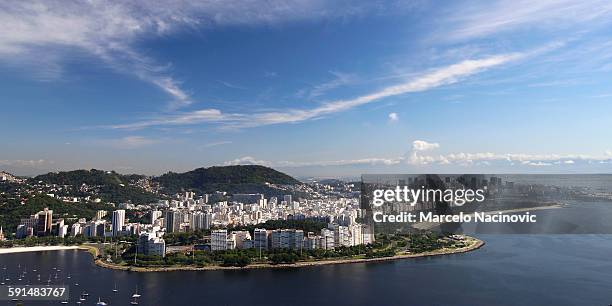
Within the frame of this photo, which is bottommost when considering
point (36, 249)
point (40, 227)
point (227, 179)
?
point (36, 249)

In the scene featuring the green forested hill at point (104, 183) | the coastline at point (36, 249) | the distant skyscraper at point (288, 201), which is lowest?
the coastline at point (36, 249)

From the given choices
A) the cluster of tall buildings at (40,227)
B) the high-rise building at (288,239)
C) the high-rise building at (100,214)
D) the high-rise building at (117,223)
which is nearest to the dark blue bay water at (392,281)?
the high-rise building at (288,239)

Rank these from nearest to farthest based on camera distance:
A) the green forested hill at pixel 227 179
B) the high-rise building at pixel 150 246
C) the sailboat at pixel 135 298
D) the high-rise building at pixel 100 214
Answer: the sailboat at pixel 135 298
the high-rise building at pixel 150 246
the high-rise building at pixel 100 214
the green forested hill at pixel 227 179

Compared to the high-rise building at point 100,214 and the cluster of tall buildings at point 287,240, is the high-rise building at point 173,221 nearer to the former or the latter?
the high-rise building at point 100,214

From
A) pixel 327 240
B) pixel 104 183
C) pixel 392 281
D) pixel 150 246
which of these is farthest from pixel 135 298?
pixel 104 183

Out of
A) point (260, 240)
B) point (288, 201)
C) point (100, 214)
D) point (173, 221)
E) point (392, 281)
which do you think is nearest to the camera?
point (392, 281)

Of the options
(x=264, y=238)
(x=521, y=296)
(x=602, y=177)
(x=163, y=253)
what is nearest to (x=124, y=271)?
(x=163, y=253)

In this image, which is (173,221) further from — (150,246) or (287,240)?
(287,240)

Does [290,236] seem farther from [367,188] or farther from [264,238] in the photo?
[367,188]

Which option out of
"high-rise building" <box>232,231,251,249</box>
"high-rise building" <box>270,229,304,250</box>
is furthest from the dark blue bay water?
"high-rise building" <box>232,231,251,249</box>

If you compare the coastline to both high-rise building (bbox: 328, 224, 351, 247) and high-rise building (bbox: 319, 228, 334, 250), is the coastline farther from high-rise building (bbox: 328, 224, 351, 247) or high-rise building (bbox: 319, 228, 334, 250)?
high-rise building (bbox: 328, 224, 351, 247)
